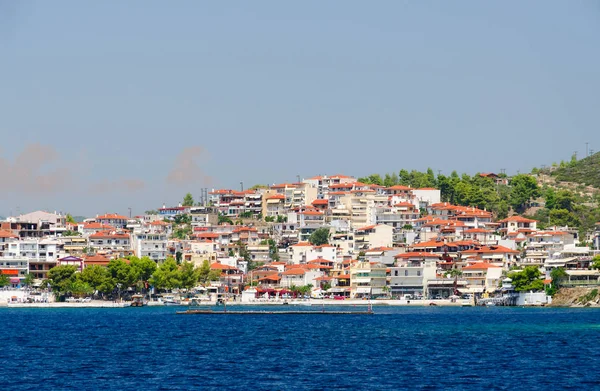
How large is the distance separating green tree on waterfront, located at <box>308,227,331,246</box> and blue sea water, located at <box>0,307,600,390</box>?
57491 mm

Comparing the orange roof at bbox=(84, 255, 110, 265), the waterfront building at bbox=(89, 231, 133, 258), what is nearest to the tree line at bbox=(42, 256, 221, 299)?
the orange roof at bbox=(84, 255, 110, 265)

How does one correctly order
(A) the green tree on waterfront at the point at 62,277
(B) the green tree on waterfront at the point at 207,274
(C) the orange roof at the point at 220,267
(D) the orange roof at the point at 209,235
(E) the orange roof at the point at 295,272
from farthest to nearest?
1. (D) the orange roof at the point at 209,235
2. (C) the orange roof at the point at 220,267
3. (B) the green tree on waterfront at the point at 207,274
4. (E) the orange roof at the point at 295,272
5. (A) the green tree on waterfront at the point at 62,277

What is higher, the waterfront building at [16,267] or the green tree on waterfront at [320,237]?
the green tree on waterfront at [320,237]

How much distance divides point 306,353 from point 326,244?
9479cm

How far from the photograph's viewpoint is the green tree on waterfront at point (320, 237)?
155 metres

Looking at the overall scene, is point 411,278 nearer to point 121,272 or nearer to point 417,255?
point 417,255

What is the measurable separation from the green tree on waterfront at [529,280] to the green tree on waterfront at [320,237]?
37718 millimetres

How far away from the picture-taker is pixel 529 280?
4828 inches

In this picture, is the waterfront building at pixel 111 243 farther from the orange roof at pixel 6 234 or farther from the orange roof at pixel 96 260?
the orange roof at pixel 6 234

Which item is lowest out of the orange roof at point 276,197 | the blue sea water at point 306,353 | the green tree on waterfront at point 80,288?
the blue sea water at point 306,353

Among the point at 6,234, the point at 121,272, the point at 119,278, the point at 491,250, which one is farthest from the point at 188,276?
the point at 491,250

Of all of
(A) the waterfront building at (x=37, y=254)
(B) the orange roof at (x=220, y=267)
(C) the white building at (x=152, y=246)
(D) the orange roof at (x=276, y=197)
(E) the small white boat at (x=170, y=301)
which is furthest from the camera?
(D) the orange roof at (x=276, y=197)

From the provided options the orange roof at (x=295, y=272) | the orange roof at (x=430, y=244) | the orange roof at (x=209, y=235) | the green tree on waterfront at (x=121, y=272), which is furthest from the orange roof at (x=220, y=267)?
the orange roof at (x=430, y=244)

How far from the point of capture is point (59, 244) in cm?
14812
